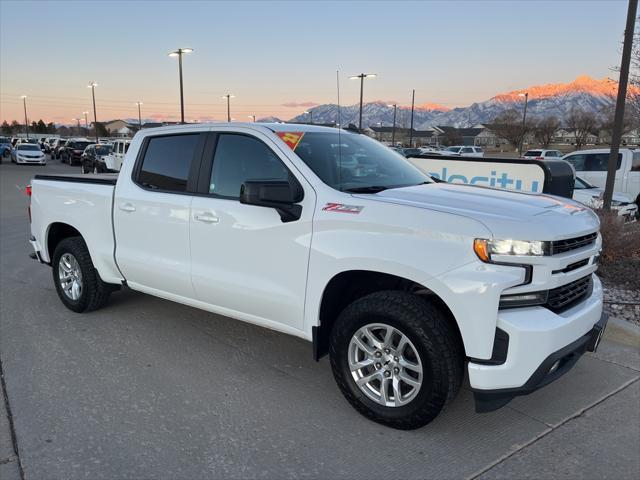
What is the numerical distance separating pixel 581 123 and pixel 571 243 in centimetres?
7068

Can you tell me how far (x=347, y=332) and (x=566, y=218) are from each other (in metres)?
1.49

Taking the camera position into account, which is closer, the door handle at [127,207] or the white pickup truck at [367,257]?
the white pickup truck at [367,257]

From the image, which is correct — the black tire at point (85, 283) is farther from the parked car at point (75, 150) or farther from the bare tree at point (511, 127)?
the bare tree at point (511, 127)

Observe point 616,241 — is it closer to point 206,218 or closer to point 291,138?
point 291,138

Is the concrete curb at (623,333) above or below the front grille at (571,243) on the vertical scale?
below

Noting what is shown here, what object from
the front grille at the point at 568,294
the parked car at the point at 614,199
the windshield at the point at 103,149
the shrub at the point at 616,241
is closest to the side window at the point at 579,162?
the parked car at the point at 614,199

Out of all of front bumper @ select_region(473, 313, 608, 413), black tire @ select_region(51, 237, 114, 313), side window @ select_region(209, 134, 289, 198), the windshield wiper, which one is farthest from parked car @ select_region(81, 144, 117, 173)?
front bumper @ select_region(473, 313, 608, 413)

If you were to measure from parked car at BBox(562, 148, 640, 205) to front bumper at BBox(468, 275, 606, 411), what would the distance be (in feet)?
36.8

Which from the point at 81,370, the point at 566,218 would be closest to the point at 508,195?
the point at 566,218

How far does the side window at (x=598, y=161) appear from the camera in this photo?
1291 cm

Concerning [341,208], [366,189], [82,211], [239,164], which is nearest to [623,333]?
[366,189]

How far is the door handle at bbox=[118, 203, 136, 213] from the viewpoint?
15.1 ft

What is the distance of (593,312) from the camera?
3244 millimetres

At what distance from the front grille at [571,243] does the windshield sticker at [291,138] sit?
1827mm
